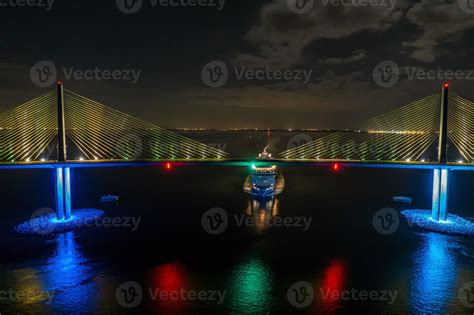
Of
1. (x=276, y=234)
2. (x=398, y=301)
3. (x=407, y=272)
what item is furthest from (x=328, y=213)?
(x=398, y=301)

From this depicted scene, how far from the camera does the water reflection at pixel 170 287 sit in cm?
1711

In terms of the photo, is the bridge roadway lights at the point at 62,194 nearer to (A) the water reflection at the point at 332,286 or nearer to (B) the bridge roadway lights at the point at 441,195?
(A) the water reflection at the point at 332,286

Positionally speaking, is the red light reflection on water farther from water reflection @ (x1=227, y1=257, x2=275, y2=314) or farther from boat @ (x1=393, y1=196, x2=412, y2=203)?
boat @ (x1=393, y1=196, x2=412, y2=203)

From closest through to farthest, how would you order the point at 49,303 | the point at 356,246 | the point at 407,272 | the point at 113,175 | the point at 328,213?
1. the point at 49,303
2. the point at 407,272
3. the point at 356,246
4. the point at 328,213
5. the point at 113,175

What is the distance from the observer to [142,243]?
26094 millimetres

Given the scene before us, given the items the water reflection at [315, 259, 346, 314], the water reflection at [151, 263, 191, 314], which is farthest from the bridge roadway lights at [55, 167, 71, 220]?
the water reflection at [315, 259, 346, 314]

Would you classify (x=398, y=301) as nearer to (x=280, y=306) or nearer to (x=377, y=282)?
(x=377, y=282)

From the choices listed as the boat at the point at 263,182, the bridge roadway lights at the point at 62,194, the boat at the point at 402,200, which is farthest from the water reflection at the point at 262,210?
the bridge roadway lights at the point at 62,194

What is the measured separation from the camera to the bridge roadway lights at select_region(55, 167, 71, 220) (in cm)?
2927

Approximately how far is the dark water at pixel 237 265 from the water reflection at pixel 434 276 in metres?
0.06

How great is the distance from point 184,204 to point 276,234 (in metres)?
16.5

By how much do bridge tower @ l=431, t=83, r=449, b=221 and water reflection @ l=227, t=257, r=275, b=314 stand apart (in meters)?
A: 18.2

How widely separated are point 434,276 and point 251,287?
434 inches

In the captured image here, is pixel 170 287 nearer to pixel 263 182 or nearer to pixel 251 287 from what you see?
pixel 251 287
